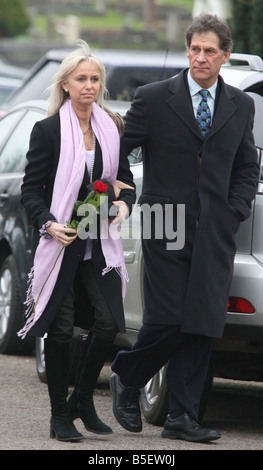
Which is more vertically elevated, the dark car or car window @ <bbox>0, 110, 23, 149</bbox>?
the dark car

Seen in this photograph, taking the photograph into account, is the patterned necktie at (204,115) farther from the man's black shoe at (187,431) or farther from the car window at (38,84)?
the car window at (38,84)

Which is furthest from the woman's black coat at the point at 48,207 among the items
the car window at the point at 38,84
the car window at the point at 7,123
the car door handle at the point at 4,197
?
the car window at the point at 38,84

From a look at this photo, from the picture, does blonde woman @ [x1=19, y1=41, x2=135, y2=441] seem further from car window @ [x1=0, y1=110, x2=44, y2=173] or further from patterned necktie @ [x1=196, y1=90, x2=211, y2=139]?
car window @ [x1=0, y1=110, x2=44, y2=173]

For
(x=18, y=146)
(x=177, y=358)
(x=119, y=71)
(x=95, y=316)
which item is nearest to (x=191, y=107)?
(x=95, y=316)

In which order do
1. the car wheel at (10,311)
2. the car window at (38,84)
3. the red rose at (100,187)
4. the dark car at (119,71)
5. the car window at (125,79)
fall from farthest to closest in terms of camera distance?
the car window at (38,84), the dark car at (119,71), the car window at (125,79), the car wheel at (10,311), the red rose at (100,187)

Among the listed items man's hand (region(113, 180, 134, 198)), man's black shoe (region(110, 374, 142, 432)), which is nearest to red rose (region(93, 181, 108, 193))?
man's hand (region(113, 180, 134, 198))

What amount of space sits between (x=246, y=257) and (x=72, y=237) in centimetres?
89

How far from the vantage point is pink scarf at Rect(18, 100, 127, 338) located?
5.14 m

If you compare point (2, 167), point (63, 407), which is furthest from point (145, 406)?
point (2, 167)

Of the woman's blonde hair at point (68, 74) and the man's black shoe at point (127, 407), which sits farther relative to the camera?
the man's black shoe at point (127, 407)

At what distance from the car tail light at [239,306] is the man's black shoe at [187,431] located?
1.79 feet

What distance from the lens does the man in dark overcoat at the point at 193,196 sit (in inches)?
206

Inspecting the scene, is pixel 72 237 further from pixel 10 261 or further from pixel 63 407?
pixel 10 261

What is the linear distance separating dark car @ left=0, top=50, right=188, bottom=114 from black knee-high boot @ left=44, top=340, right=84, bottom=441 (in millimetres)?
5144
